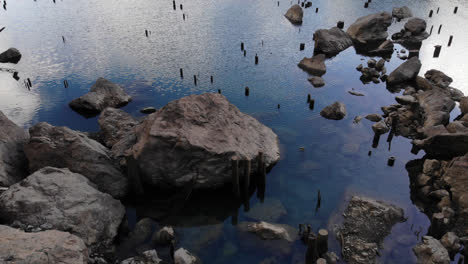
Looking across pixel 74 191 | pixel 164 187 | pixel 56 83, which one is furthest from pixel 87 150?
pixel 56 83

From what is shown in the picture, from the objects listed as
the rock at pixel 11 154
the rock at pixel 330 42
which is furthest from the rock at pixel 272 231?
the rock at pixel 330 42

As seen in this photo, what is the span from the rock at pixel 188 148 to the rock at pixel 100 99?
35.1ft

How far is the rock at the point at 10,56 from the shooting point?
38.9 metres

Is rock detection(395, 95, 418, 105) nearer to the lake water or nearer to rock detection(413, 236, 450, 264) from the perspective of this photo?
the lake water

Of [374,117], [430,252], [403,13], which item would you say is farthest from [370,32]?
[430,252]

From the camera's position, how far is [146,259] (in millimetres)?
15469

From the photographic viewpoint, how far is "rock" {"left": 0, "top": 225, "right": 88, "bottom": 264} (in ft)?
37.8

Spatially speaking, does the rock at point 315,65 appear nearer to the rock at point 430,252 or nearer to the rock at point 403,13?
the rock at point 430,252

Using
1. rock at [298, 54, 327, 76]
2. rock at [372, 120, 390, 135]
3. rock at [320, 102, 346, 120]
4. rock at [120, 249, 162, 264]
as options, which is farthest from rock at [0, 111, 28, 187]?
rock at [298, 54, 327, 76]

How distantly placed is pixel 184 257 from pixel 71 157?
9.17 metres

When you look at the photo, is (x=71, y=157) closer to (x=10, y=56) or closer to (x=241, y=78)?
(x=241, y=78)

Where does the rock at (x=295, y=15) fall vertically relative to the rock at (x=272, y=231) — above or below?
above

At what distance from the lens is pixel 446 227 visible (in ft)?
57.0

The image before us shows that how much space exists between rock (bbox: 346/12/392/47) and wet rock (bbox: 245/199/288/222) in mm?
34530
